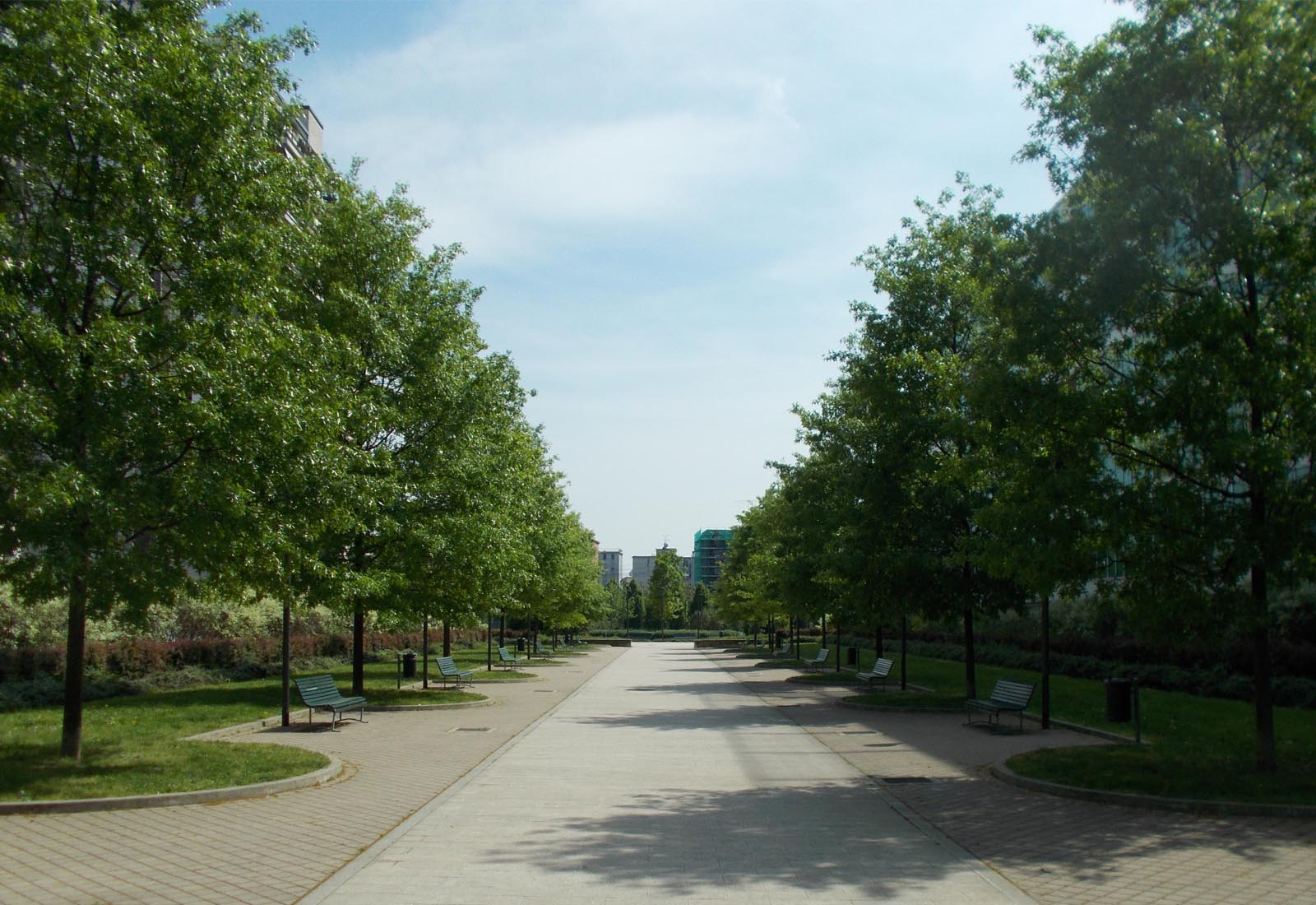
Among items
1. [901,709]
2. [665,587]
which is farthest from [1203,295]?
[665,587]

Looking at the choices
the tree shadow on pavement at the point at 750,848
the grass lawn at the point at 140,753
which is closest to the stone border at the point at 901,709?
the tree shadow on pavement at the point at 750,848

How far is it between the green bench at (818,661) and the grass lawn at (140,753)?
66.0 feet

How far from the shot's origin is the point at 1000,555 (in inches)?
497

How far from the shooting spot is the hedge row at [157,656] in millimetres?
20438

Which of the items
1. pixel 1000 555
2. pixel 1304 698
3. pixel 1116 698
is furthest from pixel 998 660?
pixel 1000 555

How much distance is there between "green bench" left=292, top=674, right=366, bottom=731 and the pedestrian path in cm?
376

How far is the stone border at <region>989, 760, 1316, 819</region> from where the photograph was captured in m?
10.1

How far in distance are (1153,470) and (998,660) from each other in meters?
26.3

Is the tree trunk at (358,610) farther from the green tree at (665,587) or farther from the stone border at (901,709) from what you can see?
→ the green tree at (665,587)

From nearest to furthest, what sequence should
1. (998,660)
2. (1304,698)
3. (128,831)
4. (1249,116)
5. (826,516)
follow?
(128,831) < (1249,116) < (1304,698) < (826,516) < (998,660)

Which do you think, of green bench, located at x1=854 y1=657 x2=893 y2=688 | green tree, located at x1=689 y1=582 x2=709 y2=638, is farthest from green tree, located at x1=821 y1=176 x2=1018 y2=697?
green tree, located at x1=689 y1=582 x2=709 y2=638

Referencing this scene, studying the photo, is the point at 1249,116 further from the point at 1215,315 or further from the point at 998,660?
the point at 998,660

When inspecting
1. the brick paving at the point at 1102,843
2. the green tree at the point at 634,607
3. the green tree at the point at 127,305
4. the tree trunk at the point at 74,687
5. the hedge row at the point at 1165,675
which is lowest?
the green tree at the point at 634,607

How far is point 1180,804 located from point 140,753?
11764 millimetres
